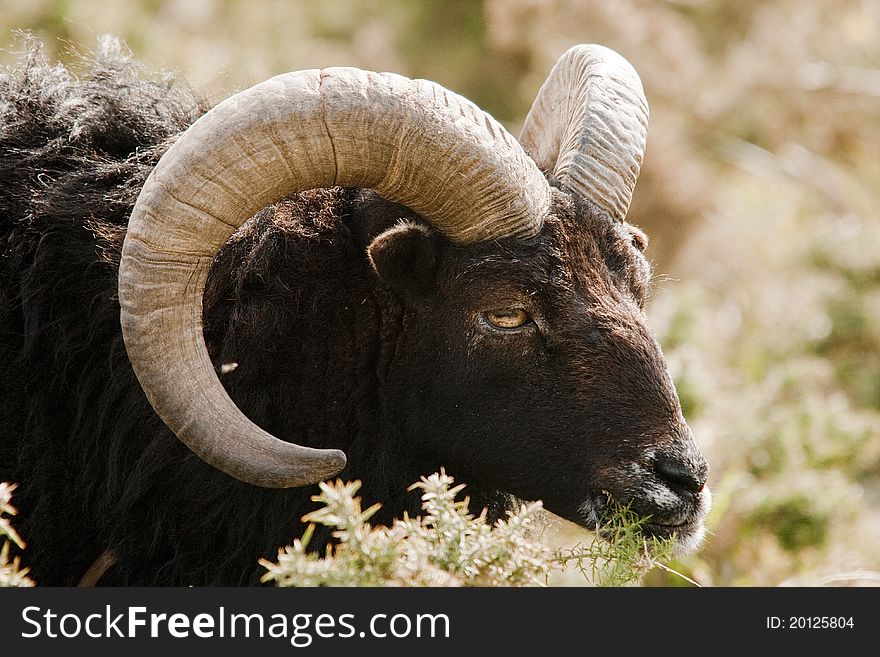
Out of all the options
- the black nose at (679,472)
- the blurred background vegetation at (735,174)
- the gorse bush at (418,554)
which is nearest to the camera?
the gorse bush at (418,554)

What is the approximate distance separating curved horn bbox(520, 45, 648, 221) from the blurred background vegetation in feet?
6.63

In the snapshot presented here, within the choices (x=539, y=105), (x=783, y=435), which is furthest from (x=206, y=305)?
(x=783, y=435)

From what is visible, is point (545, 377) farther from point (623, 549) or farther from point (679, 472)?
point (623, 549)

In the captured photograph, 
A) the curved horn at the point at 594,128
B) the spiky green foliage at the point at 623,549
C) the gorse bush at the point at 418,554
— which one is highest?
the curved horn at the point at 594,128

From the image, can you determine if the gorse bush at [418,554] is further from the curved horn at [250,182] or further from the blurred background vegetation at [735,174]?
the blurred background vegetation at [735,174]

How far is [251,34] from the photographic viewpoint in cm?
2248

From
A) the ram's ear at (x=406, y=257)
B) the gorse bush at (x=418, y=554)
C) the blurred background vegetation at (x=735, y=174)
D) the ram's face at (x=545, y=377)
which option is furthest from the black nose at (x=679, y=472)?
the blurred background vegetation at (x=735, y=174)

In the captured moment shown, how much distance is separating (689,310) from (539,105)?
6302mm

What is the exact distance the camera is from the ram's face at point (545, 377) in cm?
521

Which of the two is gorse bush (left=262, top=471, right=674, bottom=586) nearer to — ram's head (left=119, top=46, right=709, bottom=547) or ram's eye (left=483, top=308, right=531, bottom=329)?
ram's head (left=119, top=46, right=709, bottom=547)

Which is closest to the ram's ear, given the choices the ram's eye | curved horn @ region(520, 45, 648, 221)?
the ram's eye

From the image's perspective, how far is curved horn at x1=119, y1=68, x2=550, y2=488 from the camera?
187 inches

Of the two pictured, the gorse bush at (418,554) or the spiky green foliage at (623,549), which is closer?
the gorse bush at (418,554)
